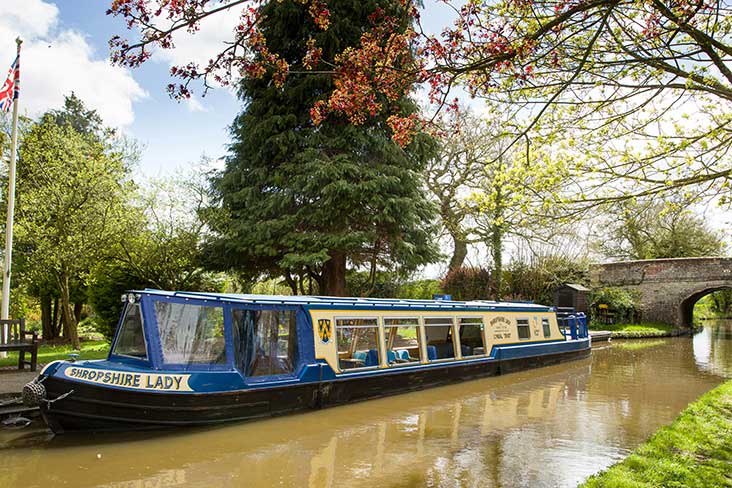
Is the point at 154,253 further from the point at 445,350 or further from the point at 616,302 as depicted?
the point at 616,302

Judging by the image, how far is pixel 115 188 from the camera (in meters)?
14.7

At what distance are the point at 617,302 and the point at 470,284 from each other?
775 cm

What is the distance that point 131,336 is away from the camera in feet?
26.6

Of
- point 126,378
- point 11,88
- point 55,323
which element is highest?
point 11,88

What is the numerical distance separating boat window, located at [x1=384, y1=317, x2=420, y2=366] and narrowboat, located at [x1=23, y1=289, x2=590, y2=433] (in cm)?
3

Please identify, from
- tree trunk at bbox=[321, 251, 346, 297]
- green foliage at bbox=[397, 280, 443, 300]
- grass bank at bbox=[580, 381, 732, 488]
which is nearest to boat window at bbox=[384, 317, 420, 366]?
grass bank at bbox=[580, 381, 732, 488]

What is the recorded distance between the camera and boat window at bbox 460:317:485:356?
503 inches

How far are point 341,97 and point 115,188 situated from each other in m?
11.5

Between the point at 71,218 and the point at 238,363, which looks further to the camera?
the point at 71,218

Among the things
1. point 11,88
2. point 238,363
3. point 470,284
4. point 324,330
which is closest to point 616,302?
point 470,284

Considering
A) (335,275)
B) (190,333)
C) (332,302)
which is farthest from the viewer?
(335,275)

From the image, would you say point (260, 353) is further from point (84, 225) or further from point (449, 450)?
point (84, 225)

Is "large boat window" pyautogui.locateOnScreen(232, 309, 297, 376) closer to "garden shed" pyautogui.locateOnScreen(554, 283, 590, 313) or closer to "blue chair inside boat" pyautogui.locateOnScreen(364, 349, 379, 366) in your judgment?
"blue chair inside boat" pyautogui.locateOnScreen(364, 349, 379, 366)

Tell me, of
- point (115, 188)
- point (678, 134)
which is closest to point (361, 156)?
point (115, 188)
